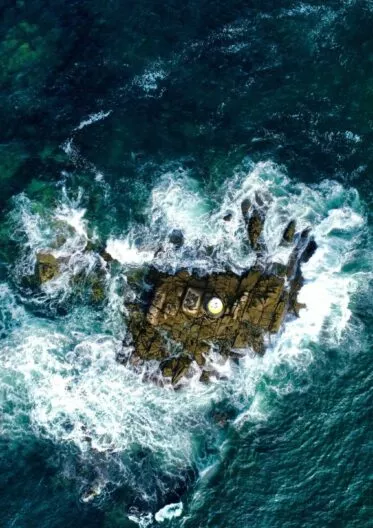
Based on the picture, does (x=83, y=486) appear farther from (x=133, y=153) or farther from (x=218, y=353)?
(x=133, y=153)

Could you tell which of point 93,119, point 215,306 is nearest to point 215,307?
point 215,306

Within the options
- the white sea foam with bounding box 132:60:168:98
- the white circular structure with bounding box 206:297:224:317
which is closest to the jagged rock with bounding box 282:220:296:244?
the white circular structure with bounding box 206:297:224:317

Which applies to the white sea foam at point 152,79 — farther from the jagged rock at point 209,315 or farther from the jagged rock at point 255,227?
the jagged rock at point 209,315

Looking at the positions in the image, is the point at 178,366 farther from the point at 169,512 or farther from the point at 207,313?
the point at 169,512

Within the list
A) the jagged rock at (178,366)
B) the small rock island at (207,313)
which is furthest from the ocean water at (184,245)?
the jagged rock at (178,366)

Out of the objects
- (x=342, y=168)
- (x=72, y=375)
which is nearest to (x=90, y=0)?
(x=342, y=168)
